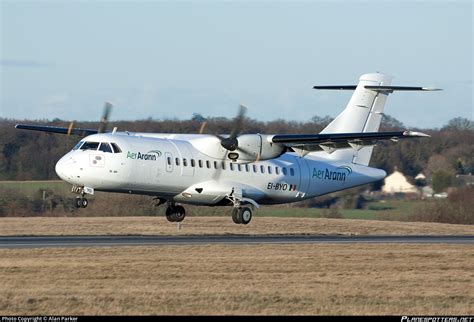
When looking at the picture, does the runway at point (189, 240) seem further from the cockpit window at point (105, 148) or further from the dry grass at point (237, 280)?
the cockpit window at point (105, 148)

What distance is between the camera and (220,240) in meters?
29.5

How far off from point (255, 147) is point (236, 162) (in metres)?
0.99

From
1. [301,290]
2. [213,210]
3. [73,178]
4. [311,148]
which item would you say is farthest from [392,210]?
[301,290]

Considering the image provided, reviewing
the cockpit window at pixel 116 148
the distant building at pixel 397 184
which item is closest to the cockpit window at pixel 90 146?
the cockpit window at pixel 116 148

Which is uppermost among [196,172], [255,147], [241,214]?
[255,147]

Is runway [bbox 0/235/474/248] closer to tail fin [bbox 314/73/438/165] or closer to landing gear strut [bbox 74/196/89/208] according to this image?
landing gear strut [bbox 74/196/89/208]

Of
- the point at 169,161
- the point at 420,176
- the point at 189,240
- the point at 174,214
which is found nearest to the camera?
the point at 189,240

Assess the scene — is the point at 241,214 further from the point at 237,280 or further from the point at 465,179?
the point at 465,179

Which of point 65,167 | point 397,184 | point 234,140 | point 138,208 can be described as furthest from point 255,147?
point 397,184

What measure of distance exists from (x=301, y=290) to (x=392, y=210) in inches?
1325

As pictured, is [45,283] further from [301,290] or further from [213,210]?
[213,210]

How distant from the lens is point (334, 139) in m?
33.4

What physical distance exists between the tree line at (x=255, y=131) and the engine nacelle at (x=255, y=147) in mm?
12807

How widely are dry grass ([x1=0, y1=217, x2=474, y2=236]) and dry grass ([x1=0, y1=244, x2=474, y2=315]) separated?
882cm
